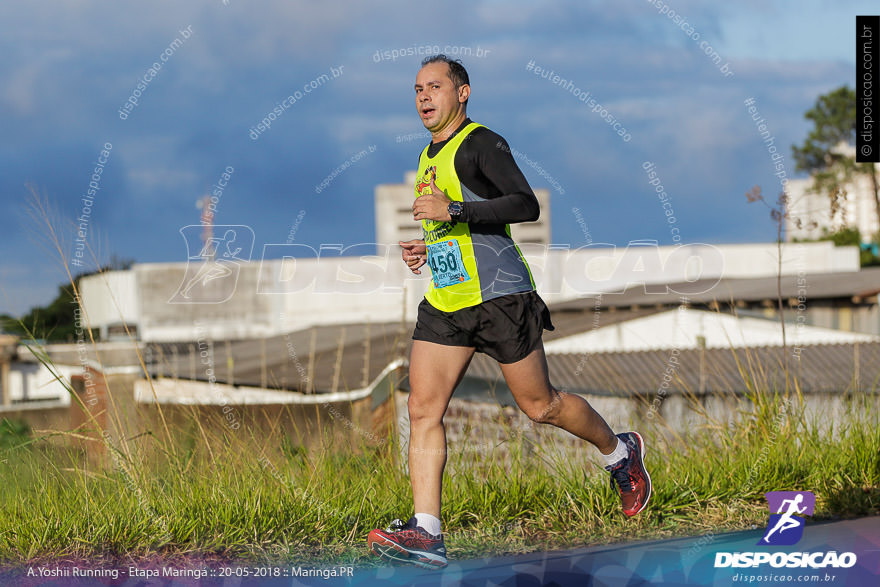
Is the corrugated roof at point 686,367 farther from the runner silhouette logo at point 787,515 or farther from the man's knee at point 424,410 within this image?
the man's knee at point 424,410

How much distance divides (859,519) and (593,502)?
1178 mm

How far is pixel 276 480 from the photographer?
13.2 ft

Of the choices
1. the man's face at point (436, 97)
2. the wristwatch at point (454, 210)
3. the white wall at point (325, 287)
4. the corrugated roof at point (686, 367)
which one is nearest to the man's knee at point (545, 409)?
the wristwatch at point (454, 210)

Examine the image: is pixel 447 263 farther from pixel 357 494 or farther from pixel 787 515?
pixel 787 515

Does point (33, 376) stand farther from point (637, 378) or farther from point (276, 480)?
point (276, 480)

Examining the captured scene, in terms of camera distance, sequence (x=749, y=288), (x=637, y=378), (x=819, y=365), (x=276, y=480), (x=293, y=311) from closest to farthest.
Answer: (x=276, y=480) < (x=637, y=378) < (x=819, y=365) < (x=749, y=288) < (x=293, y=311)

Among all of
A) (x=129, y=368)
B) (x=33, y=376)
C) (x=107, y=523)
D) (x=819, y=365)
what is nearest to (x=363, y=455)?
(x=107, y=523)

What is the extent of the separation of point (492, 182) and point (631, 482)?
1.39 m

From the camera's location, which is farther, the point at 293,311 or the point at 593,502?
the point at 293,311

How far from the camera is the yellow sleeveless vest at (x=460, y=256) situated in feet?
11.3

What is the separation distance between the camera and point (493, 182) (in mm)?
3400

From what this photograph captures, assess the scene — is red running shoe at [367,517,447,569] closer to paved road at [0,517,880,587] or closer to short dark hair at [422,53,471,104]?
paved road at [0,517,880,587]

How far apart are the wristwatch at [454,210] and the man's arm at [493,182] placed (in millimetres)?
19

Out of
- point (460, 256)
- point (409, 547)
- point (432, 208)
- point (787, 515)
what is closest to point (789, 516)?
point (787, 515)
